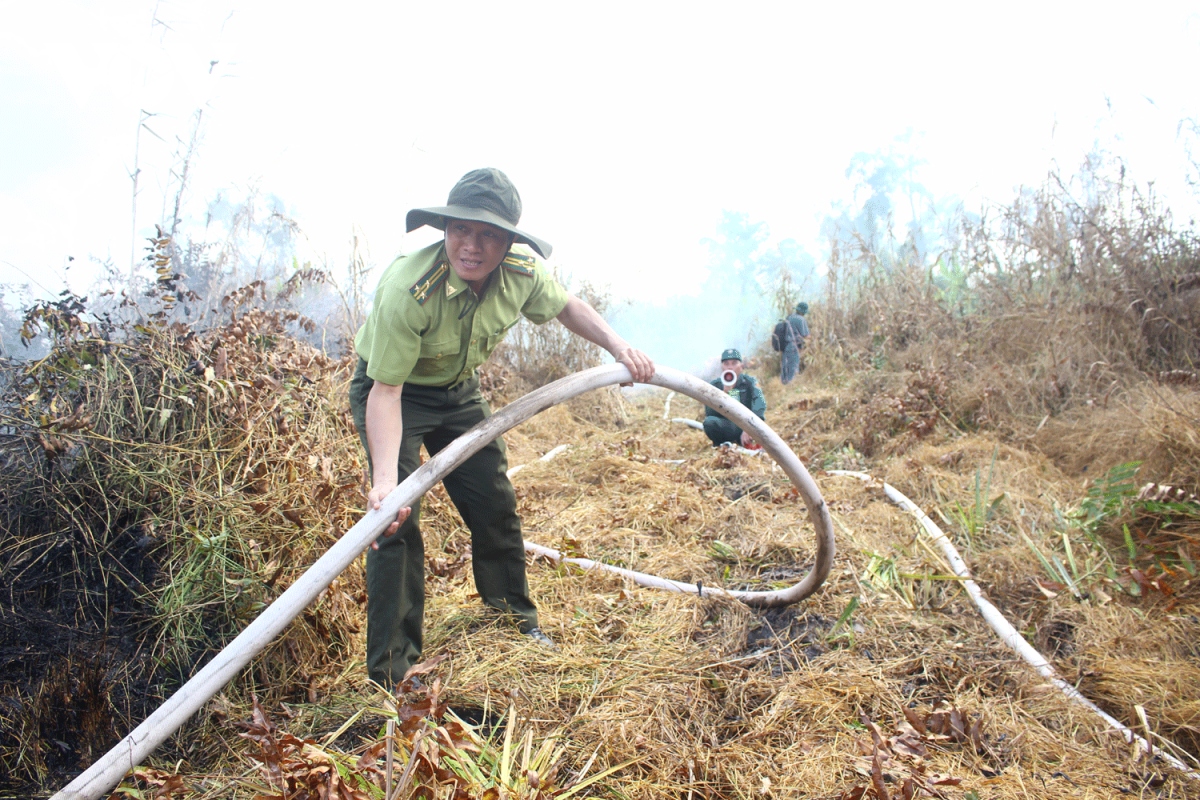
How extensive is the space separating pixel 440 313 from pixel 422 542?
0.96 meters

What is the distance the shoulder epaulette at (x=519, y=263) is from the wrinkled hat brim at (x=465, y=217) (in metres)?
0.11

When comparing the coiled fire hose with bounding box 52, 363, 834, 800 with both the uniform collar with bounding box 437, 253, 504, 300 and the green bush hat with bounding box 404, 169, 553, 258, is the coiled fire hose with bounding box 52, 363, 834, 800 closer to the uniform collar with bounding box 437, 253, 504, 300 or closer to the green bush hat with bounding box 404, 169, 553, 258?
the uniform collar with bounding box 437, 253, 504, 300

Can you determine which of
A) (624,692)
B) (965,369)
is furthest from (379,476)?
(965,369)

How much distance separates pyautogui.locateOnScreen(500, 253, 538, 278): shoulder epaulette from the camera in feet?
8.25

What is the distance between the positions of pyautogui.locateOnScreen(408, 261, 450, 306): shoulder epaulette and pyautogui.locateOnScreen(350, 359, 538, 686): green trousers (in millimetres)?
460

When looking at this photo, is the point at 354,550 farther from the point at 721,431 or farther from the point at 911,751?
the point at 721,431

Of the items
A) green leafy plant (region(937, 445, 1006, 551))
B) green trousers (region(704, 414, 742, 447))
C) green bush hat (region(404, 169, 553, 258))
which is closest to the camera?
green bush hat (region(404, 169, 553, 258))

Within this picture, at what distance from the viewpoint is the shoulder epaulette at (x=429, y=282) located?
89.2 inches

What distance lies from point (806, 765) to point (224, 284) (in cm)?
453

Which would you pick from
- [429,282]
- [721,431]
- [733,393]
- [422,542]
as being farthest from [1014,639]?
[733,393]

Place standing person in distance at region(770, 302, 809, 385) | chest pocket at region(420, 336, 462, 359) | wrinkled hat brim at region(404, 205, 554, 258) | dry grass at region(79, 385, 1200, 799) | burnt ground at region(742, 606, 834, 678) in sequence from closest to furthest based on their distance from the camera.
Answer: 1. dry grass at region(79, 385, 1200, 799)
2. wrinkled hat brim at region(404, 205, 554, 258)
3. chest pocket at region(420, 336, 462, 359)
4. burnt ground at region(742, 606, 834, 678)
5. standing person in distance at region(770, 302, 809, 385)

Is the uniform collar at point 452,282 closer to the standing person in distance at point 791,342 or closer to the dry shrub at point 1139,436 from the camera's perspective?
the dry shrub at point 1139,436

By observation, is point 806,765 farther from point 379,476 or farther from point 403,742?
point 379,476

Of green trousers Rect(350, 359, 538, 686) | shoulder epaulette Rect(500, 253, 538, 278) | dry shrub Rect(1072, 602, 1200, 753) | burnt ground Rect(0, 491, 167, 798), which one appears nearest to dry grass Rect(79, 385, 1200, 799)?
dry shrub Rect(1072, 602, 1200, 753)
